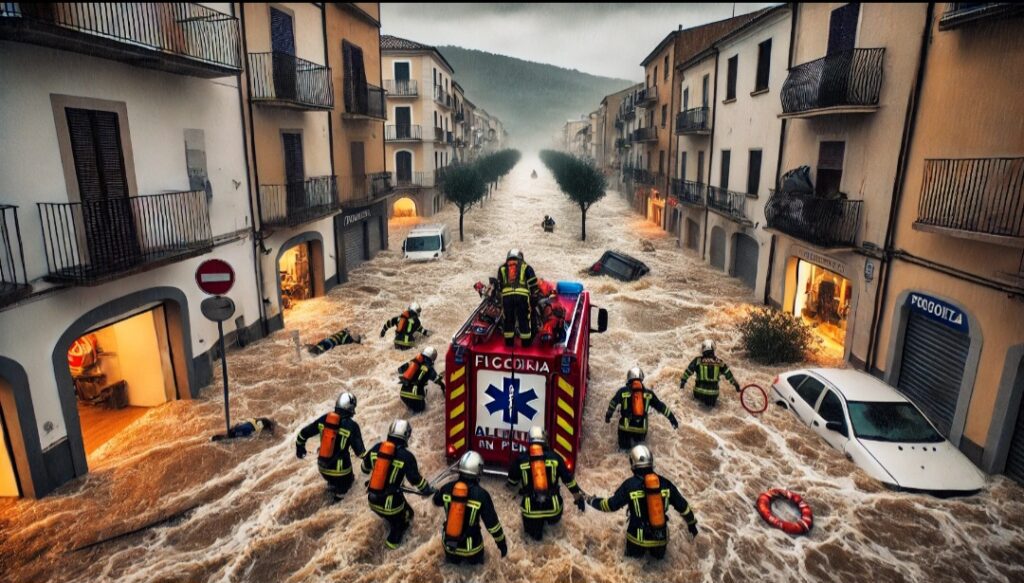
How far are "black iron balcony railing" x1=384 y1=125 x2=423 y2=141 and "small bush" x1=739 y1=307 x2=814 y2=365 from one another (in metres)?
28.9

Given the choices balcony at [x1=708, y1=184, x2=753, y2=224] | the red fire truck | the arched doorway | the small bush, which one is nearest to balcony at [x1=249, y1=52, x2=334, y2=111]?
the red fire truck

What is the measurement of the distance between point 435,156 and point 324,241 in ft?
72.4

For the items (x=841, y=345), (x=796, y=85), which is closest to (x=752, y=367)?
(x=841, y=345)

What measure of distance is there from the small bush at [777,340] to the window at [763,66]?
9.07 meters

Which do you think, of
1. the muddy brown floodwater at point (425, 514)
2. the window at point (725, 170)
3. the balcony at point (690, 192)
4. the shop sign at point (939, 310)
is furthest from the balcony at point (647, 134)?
the shop sign at point (939, 310)

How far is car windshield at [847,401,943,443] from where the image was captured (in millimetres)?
9172

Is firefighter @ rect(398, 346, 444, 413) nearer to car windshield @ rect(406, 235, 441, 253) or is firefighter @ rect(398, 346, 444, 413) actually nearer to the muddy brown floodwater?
the muddy brown floodwater

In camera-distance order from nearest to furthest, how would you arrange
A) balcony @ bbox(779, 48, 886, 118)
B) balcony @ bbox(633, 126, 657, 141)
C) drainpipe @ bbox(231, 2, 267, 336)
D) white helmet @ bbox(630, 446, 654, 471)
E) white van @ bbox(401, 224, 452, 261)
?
white helmet @ bbox(630, 446, 654, 471) → balcony @ bbox(779, 48, 886, 118) → drainpipe @ bbox(231, 2, 267, 336) → white van @ bbox(401, 224, 452, 261) → balcony @ bbox(633, 126, 657, 141)

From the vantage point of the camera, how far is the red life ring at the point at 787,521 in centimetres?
798

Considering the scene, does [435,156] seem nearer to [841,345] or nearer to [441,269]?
[441,269]

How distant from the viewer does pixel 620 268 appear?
2317 cm

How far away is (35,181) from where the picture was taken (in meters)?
8.42

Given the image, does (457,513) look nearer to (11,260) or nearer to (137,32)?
(11,260)

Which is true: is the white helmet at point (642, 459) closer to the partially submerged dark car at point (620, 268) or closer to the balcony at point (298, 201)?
the balcony at point (298, 201)
